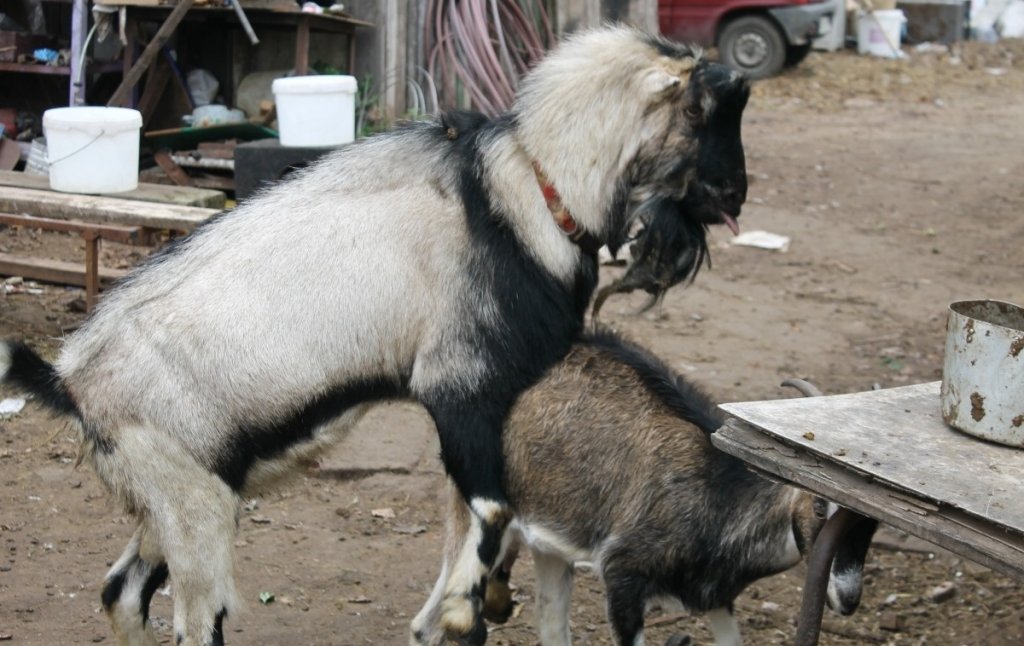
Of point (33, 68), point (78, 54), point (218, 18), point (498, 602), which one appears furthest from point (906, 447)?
point (218, 18)

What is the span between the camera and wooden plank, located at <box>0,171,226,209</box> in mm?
7277

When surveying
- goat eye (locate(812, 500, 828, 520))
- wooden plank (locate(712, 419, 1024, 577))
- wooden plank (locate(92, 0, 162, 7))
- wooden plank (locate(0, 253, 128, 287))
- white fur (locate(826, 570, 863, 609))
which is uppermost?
wooden plank (locate(92, 0, 162, 7))

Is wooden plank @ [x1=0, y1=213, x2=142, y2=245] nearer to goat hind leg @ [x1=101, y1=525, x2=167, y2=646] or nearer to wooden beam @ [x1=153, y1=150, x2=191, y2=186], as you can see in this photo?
wooden beam @ [x1=153, y1=150, x2=191, y2=186]

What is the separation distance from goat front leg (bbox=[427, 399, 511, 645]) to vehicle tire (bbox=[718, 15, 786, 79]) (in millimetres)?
12414

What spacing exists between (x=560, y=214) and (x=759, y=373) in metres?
3.40

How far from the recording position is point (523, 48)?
33.4ft

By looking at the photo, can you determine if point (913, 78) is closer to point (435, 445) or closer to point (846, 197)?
point (846, 197)

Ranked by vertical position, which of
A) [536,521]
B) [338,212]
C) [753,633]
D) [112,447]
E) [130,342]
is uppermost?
[338,212]

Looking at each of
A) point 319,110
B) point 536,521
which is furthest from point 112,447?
point 319,110

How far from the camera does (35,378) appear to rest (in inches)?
158

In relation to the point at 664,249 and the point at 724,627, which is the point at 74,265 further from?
the point at 724,627

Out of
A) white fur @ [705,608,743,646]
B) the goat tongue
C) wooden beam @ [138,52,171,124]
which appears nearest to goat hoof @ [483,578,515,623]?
white fur @ [705,608,743,646]

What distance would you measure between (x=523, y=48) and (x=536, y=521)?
20.9ft

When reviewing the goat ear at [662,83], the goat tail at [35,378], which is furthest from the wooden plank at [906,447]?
the goat tail at [35,378]
